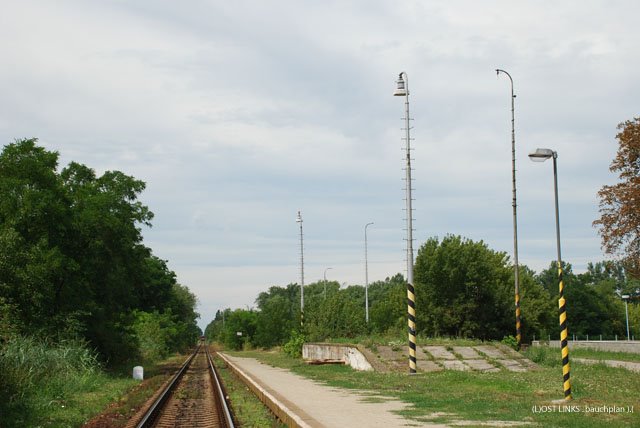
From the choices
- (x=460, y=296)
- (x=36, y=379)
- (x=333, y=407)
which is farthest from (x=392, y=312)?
(x=333, y=407)

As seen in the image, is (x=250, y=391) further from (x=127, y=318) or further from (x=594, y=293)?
(x=594, y=293)

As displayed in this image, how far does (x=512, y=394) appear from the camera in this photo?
57.6 feet

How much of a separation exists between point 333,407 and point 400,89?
47.3ft

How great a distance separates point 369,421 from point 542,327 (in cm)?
4803

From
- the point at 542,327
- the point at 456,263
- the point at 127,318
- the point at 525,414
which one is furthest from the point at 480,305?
the point at 525,414

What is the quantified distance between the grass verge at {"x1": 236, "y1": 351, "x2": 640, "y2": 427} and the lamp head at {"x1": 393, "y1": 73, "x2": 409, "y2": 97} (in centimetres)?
1035

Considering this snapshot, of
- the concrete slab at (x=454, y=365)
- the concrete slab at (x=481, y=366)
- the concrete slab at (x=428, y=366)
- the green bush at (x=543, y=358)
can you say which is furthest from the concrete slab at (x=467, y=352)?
the green bush at (x=543, y=358)

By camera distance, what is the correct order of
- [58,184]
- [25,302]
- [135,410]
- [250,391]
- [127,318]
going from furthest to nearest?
1. [127,318]
2. [58,184]
3. [25,302]
4. [250,391]
5. [135,410]

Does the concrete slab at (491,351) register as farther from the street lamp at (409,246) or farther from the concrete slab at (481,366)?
the street lamp at (409,246)

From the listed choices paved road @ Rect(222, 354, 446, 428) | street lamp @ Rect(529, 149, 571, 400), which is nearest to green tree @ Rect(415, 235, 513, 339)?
paved road @ Rect(222, 354, 446, 428)

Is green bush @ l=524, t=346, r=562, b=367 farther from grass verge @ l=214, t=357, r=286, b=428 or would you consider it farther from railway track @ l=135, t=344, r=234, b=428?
railway track @ l=135, t=344, r=234, b=428

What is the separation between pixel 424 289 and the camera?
43531mm

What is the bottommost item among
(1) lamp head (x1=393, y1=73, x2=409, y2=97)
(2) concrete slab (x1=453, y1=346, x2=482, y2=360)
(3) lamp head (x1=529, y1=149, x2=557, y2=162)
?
(2) concrete slab (x1=453, y1=346, x2=482, y2=360)

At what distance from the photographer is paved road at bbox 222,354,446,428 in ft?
42.0
